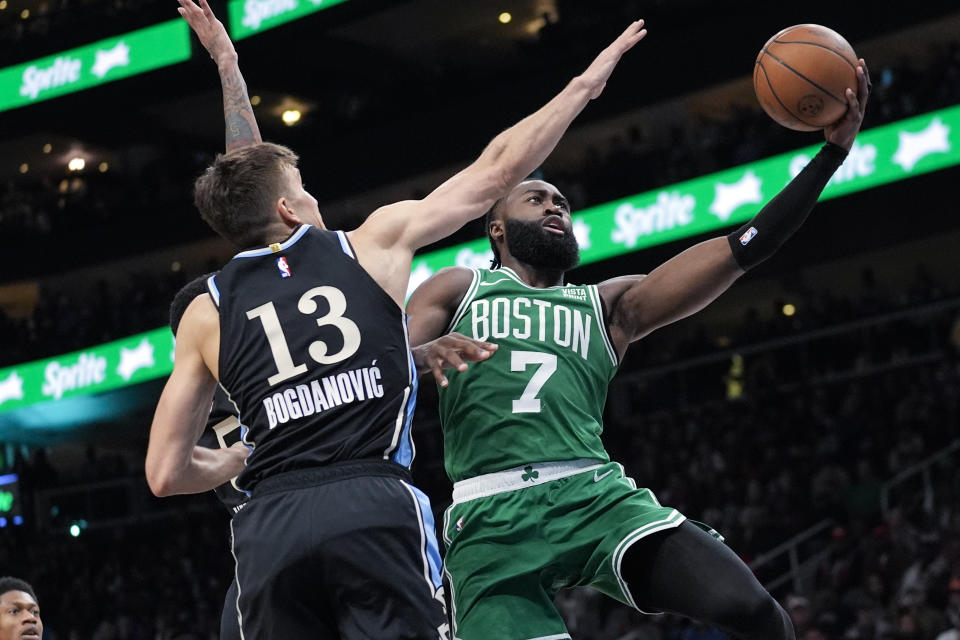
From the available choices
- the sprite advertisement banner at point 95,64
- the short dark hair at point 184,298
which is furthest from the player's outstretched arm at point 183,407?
the sprite advertisement banner at point 95,64

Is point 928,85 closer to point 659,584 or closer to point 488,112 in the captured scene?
point 488,112

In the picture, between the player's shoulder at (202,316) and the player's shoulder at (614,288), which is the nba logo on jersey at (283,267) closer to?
the player's shoulder at (202,316)

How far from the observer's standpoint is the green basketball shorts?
4.59 meters

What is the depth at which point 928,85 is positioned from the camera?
16734 millimetres

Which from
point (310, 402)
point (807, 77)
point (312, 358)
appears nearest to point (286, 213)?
point (312, 358)

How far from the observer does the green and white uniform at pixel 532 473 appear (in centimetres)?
462

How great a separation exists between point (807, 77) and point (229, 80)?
2.17 m

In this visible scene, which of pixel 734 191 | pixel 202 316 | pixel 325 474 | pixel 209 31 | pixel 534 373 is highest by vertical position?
pixel 734 191

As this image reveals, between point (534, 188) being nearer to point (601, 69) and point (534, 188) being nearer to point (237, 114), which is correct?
point (237, 114)

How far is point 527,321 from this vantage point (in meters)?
5.06

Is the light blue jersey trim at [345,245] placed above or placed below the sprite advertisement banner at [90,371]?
below

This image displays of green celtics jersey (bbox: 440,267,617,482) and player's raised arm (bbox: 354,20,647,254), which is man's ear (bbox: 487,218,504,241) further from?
player's raised arm (bbox: 354,20,647,254)

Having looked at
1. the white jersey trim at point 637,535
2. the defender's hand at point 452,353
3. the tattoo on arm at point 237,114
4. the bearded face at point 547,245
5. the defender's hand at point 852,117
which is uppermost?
the tattoo on arm at point 237,114

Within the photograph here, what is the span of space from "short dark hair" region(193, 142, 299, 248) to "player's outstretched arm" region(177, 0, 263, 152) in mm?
1105
